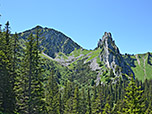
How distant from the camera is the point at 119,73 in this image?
186 meters

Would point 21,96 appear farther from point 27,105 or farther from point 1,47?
point 1,47

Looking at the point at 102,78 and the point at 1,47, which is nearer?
the point at 1,47

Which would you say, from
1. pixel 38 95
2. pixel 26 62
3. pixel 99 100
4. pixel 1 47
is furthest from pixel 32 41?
pixel 99 100

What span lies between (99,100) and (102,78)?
459 ft

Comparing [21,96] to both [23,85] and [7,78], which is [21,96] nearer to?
[23,85]

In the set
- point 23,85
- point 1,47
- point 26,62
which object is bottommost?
point 23,85

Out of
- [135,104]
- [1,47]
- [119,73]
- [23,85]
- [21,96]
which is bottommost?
[135,104]

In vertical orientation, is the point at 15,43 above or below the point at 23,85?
above

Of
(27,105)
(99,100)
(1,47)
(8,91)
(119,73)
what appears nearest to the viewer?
(27,105)

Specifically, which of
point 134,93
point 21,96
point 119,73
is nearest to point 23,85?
point 21,96

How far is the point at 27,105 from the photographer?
2709 cm

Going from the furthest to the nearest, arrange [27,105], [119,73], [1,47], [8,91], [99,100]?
[119,73]
[99,100]
[1,47]
[8,91]
[27,105]

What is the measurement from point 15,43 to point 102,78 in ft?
561

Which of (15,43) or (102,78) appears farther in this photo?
(102,78)
